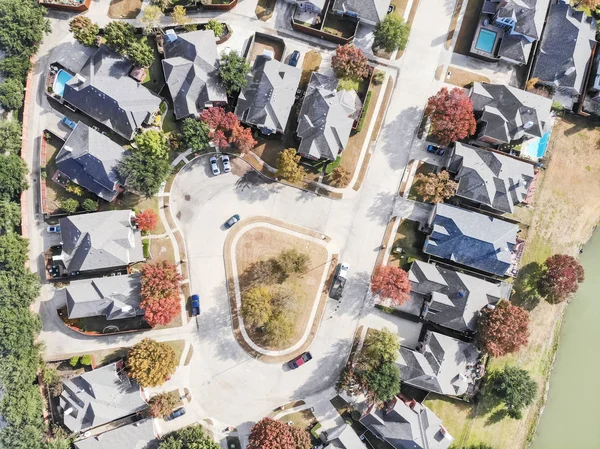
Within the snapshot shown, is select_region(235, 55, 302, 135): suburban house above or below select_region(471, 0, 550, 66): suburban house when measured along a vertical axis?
below

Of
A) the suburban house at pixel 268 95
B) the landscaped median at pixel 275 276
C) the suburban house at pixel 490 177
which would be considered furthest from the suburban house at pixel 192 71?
the suburban house at pixel 490 177

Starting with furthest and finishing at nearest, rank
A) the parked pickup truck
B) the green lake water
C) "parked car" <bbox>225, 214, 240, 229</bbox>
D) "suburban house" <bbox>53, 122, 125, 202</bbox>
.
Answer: the green lake water, "parked car" <bbox>225, 214, 240, 229</bbox>, the parked pickup truck, "suburban house" <bbox>53, 122, 125, 202</bbox>

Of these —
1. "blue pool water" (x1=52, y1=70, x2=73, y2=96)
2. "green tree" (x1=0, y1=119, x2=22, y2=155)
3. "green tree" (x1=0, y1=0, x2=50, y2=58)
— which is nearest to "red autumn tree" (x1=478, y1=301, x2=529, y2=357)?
"blue pool water" (x1=52, y1=70, x2=73, y2=96)

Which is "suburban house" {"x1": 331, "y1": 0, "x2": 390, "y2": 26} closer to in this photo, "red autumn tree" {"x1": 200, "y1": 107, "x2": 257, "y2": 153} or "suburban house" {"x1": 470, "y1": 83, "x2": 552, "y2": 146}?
"suburban house" {"x1": 470, "y1": 83, "x2": 552, "y2": 146}

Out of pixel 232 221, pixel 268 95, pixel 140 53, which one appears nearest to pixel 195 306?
pixel 232 221

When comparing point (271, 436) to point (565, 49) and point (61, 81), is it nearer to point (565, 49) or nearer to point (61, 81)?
point (61, 81)

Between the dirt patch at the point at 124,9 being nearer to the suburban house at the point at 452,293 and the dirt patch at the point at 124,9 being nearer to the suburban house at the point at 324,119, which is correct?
the suburban house at the point at 324,119

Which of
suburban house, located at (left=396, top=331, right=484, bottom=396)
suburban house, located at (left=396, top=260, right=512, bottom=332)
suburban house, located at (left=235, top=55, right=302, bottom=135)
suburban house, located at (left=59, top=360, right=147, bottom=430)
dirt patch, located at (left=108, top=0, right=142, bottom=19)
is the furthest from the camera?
dirt patch, located at (left=108, top=0, right=142, bottom=19)
